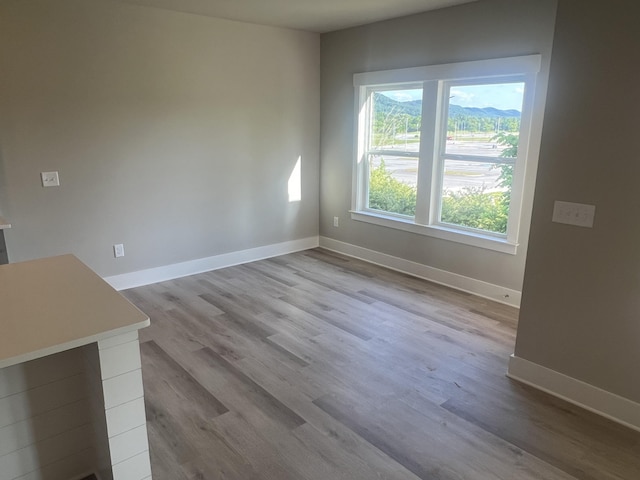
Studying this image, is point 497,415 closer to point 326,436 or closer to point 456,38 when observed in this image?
point 326,436

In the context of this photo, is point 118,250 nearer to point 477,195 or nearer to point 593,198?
point 477,195

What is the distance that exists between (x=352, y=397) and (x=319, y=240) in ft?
11.4

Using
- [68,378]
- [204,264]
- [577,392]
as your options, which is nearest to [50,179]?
[204,264]

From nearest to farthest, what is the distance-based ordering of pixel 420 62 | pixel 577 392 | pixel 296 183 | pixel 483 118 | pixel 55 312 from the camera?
1. pixel 55 312
2. pixel 577 392
3. pixel 483 118
4. pixel 420 62
5. pixel 296 183

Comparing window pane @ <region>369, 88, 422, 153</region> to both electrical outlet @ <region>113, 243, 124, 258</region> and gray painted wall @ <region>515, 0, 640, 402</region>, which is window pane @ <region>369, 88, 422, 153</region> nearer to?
gray painted wall @ <region>515, 0, 640, 402</region>

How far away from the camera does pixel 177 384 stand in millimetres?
2734

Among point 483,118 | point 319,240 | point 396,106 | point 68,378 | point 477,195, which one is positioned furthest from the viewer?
point 319,240

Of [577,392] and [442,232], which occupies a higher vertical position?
[442,232]

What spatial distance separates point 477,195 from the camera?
4.17m

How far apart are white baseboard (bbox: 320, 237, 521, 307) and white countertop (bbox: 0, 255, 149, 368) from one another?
341 cm

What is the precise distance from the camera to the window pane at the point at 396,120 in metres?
4.57

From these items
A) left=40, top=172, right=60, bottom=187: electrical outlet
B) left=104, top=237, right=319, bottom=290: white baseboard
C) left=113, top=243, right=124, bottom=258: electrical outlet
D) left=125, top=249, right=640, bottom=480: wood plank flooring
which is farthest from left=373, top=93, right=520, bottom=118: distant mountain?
left=40, top=172, right=60, bottom=187: electrical outlet

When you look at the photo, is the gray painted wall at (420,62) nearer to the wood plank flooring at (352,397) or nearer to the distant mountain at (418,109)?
the distant mountain at (418,109)

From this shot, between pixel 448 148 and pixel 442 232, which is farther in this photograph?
pixel 442 232
